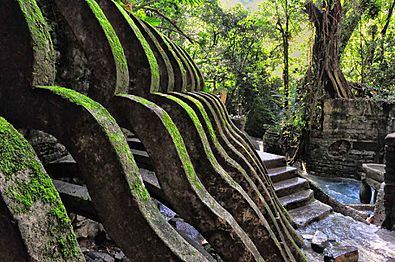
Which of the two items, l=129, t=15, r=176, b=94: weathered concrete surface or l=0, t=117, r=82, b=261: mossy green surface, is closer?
l=0, t=117, r=82, b=261: mossy green surface

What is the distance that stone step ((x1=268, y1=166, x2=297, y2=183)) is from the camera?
167 inches

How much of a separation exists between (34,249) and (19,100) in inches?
20.4

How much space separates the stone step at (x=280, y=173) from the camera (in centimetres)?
424

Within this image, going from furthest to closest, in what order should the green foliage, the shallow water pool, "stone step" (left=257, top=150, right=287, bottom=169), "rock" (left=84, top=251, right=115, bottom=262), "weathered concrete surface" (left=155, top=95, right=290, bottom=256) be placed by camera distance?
the green foliage < the shallow water pool < "stone step" (left=257, top=150, right=287, bottom=169) < "rock" (left=84, top=251, right=115, bottom=262) < "weathered concrete surface" (left=155, top=95, right=290, bottom=256)

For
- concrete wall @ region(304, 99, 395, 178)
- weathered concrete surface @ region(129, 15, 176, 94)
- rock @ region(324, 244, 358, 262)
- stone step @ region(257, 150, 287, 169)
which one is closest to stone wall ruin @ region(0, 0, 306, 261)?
weathered concrete surface @ region(129, 15, 176, 94)

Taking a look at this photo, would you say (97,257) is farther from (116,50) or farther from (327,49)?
(327,49)

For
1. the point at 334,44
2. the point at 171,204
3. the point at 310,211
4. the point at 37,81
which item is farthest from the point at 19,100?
the point at 334,44

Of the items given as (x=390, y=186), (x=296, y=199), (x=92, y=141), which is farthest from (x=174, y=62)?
(x=390, y=186)

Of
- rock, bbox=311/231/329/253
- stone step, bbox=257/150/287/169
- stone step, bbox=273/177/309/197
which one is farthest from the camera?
stone step, bbox=257/150/287/169

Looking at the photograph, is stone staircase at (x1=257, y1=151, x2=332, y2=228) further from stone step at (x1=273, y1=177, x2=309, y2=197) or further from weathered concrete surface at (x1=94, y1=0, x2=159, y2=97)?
weathered concrete surface at (x1=94, y1=0, x2=159, y2=97)

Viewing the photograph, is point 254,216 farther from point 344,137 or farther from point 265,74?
point 265,74


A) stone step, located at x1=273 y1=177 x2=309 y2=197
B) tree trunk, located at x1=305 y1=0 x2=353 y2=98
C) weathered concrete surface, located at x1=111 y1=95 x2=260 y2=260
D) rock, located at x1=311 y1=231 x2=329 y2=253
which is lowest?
rock, located at x1=311 y1=231 x2=329 y2=253

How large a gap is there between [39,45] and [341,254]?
246cm

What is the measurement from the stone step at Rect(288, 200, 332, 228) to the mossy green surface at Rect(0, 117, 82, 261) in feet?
10.2
